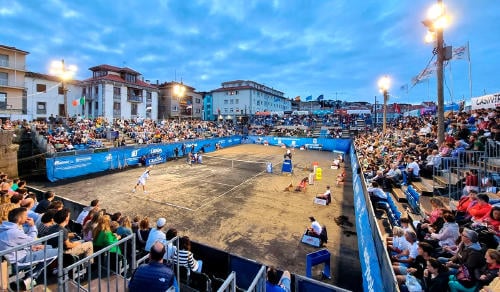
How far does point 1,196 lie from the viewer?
280 inches

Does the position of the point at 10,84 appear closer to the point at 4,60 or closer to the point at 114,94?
the point at 4,60

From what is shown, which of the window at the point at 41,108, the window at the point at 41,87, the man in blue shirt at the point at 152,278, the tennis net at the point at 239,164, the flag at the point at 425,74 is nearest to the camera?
the man in blue shirt at the point at 152,278

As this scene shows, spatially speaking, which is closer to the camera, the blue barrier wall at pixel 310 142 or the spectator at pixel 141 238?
the spectator at pixel 141 238

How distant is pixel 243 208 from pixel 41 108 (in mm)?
42197

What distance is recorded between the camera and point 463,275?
4199 millimetres

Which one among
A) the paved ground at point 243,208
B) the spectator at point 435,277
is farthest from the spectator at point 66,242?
the spectator at point 435,277

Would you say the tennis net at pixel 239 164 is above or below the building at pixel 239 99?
below

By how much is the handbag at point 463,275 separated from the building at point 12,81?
1808 inches

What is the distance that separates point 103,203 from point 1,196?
5526mm

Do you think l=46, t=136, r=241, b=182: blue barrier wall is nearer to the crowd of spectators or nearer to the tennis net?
the tennis net

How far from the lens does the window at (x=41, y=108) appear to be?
121ft

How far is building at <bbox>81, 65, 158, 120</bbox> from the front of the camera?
40.8 meters

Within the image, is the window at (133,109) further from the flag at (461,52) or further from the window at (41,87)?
the flag at (461,52)

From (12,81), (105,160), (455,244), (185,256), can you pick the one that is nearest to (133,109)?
(12,81)
